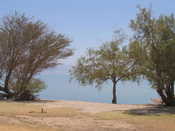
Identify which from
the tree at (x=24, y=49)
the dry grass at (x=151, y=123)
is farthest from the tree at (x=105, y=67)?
the dry grass at (x=151, y=123)

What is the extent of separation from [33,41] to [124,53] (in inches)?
387

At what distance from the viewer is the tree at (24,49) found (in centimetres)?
2877

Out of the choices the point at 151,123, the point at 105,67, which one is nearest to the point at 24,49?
the point at 105,67

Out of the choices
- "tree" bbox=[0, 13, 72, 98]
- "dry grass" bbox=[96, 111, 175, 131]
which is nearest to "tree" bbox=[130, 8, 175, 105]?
"dry grass" bbox=[96, 111, 175, 131]

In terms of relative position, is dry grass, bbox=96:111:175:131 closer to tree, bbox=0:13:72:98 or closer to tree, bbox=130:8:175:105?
tree, bbox=130:8:175:105

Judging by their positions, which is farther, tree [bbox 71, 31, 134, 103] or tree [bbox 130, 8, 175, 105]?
tree [bbox 71, 31, 134, 103]

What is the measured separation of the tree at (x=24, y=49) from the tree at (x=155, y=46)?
37.9ft

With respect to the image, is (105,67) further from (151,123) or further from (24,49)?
(151,123)

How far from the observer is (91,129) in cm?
1156

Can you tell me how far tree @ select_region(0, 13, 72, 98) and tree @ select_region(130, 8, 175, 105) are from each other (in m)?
11.6

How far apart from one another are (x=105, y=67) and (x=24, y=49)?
9340 millimetres

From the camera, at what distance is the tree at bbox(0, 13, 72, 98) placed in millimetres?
28766

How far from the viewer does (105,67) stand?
103 ft

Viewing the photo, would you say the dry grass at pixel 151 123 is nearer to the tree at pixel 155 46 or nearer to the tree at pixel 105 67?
the tree at pixel 155 46
